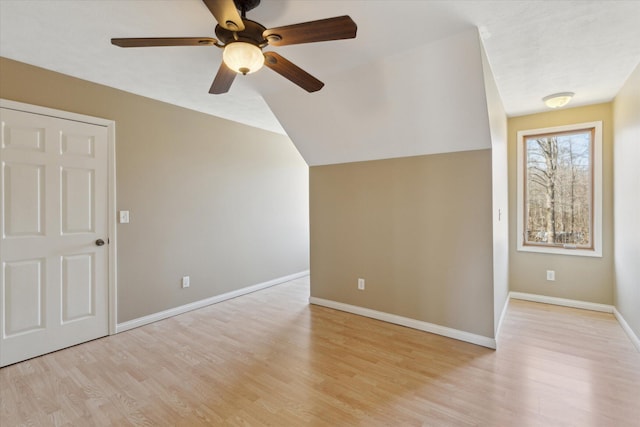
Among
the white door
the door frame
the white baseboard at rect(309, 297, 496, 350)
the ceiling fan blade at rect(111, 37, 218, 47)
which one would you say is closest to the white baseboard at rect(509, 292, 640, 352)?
the white baseboard at rect(309, 297, 496, 350)

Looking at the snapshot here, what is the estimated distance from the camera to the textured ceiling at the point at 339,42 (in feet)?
5.93

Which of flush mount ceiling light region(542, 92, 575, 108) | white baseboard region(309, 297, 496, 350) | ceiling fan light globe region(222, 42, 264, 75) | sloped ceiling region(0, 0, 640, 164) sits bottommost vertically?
white baseboard region(309, 297, 496, 350)

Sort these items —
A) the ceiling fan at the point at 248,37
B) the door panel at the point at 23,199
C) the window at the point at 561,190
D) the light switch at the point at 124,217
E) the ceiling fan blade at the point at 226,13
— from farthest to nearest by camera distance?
1. the window at the point at 561,190
2. the light switch at the point at 124,217
3. the door panel at the point at 23,199
4. the ceiling fan at the point at 248,37
5. the ceiling fan blade at the point at 226,13

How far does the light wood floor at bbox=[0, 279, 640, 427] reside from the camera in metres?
1.80

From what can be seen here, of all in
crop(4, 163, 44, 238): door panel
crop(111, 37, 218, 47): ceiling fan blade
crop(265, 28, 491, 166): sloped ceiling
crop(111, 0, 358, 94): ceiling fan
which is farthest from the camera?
crop(4, 163, 44, 238): door panel

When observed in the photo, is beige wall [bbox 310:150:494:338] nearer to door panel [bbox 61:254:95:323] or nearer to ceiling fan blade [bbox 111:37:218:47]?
ceiling fan blade [bbox 111:37:218:47]

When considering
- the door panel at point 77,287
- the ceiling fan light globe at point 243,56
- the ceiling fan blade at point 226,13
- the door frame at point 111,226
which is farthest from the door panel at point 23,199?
the ceiling fan blade at point 226,13

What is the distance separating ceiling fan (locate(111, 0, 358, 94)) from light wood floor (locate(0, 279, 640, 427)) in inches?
82.7

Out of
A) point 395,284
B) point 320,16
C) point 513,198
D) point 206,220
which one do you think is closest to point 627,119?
point 513,198

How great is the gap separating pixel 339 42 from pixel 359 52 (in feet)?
0.74

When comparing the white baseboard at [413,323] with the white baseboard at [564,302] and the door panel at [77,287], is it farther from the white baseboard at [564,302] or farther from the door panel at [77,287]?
the door panel at [77,287]

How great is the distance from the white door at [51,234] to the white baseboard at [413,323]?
242 cm

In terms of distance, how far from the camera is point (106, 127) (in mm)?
2932

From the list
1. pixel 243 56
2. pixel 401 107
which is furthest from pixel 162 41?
pixel 401 107
